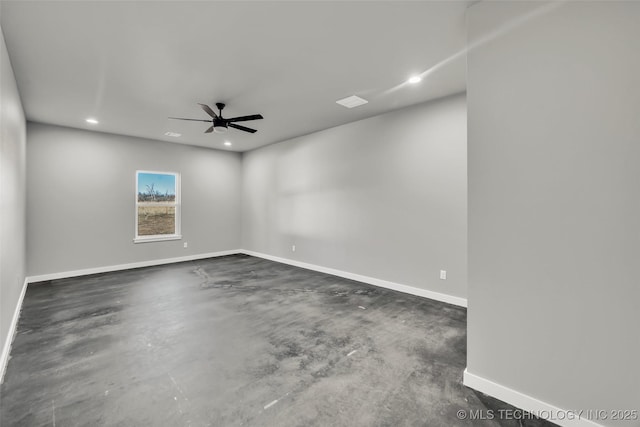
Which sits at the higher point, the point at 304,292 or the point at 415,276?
the point at 415,276

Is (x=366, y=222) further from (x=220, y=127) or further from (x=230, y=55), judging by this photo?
(x=230, y=55)

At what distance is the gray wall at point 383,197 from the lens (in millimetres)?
3789

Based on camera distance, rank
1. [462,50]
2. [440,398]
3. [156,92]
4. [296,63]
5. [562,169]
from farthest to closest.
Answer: [156,92], [296,63], [462,50], [440,398], [562,169]

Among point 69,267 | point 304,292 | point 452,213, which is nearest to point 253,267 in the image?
point 304,292

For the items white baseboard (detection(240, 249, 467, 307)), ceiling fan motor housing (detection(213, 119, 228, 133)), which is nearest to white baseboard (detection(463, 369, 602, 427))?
white baseboard (detection(240, 249, 467, 307))

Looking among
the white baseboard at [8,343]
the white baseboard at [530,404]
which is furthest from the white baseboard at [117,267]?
the white baseboard at [530,404]

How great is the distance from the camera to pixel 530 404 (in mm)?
1808

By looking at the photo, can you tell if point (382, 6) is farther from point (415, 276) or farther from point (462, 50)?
point (415, 276)

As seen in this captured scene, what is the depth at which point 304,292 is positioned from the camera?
430 centimetres

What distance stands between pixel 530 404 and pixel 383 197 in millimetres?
3121

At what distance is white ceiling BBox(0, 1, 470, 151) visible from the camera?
84.0 inches

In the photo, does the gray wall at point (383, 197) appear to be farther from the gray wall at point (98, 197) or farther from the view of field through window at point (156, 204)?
the view of field through window at point (156, 204)

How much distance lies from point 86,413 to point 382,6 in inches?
135

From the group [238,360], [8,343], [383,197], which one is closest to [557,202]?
[238,360]
